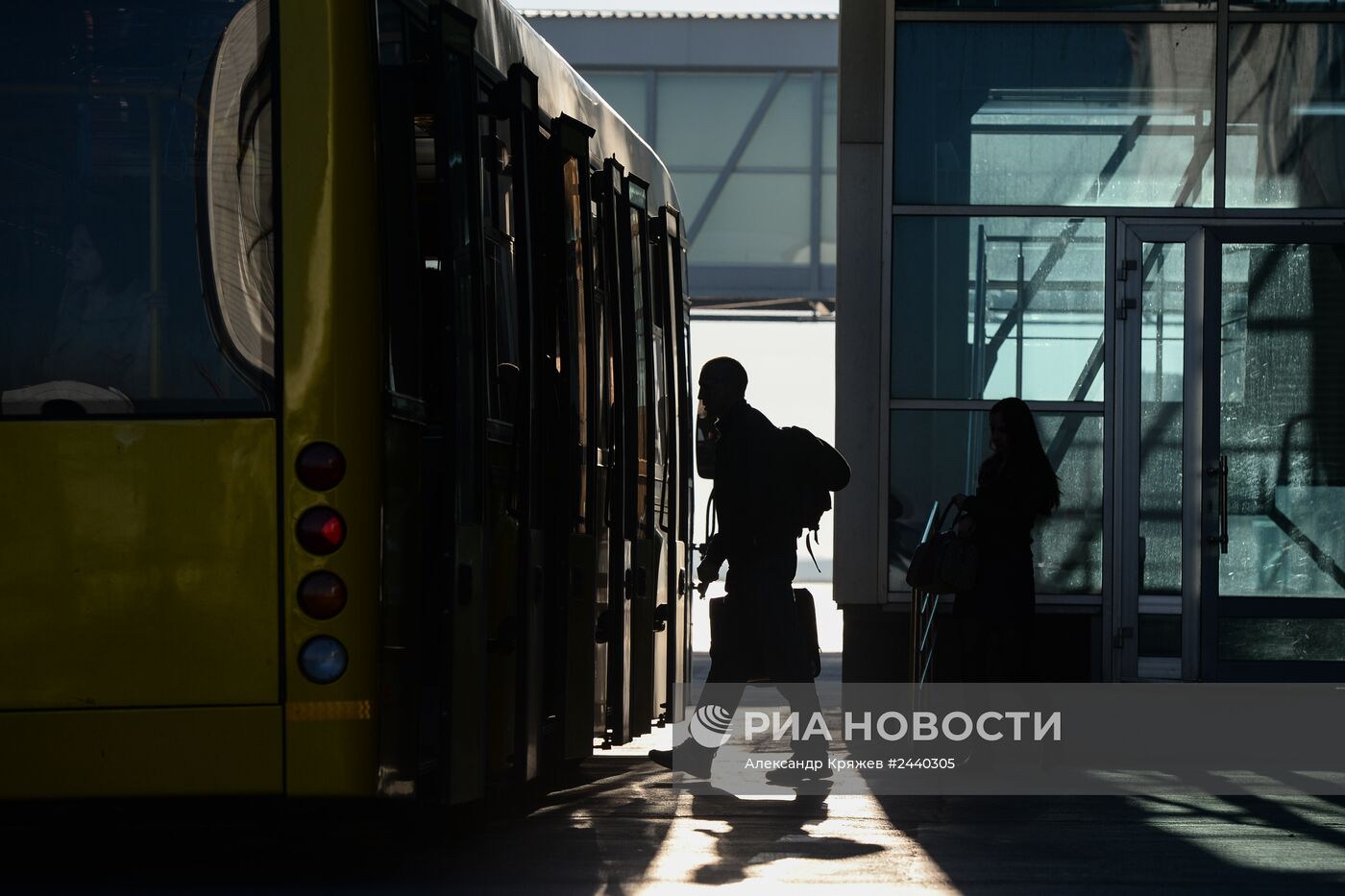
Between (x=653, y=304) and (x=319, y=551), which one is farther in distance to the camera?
(x=653, y=304)

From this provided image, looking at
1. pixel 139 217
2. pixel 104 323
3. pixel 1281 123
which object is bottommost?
pixel 104 323

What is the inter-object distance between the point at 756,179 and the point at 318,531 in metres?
22.1

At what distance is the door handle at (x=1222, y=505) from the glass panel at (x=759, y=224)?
628 inches

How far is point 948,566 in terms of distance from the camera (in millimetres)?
10508

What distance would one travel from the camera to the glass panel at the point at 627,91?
26.8 metres

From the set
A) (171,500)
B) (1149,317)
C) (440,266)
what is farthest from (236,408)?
(1149,317)

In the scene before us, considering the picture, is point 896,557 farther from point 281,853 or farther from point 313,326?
point 313,326

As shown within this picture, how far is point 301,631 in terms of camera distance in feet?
20.1

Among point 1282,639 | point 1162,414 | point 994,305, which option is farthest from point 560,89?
point 1282,639

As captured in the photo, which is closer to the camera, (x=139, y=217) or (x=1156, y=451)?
(x=139, y=217)

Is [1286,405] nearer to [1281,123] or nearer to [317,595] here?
[1281,123]

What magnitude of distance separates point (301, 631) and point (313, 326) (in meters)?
0.86

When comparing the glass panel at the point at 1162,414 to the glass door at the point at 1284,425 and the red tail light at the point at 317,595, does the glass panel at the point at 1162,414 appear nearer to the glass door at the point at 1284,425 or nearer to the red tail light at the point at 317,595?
the glass door at the point at 1284,425

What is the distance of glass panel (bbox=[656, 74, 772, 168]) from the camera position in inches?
1064
